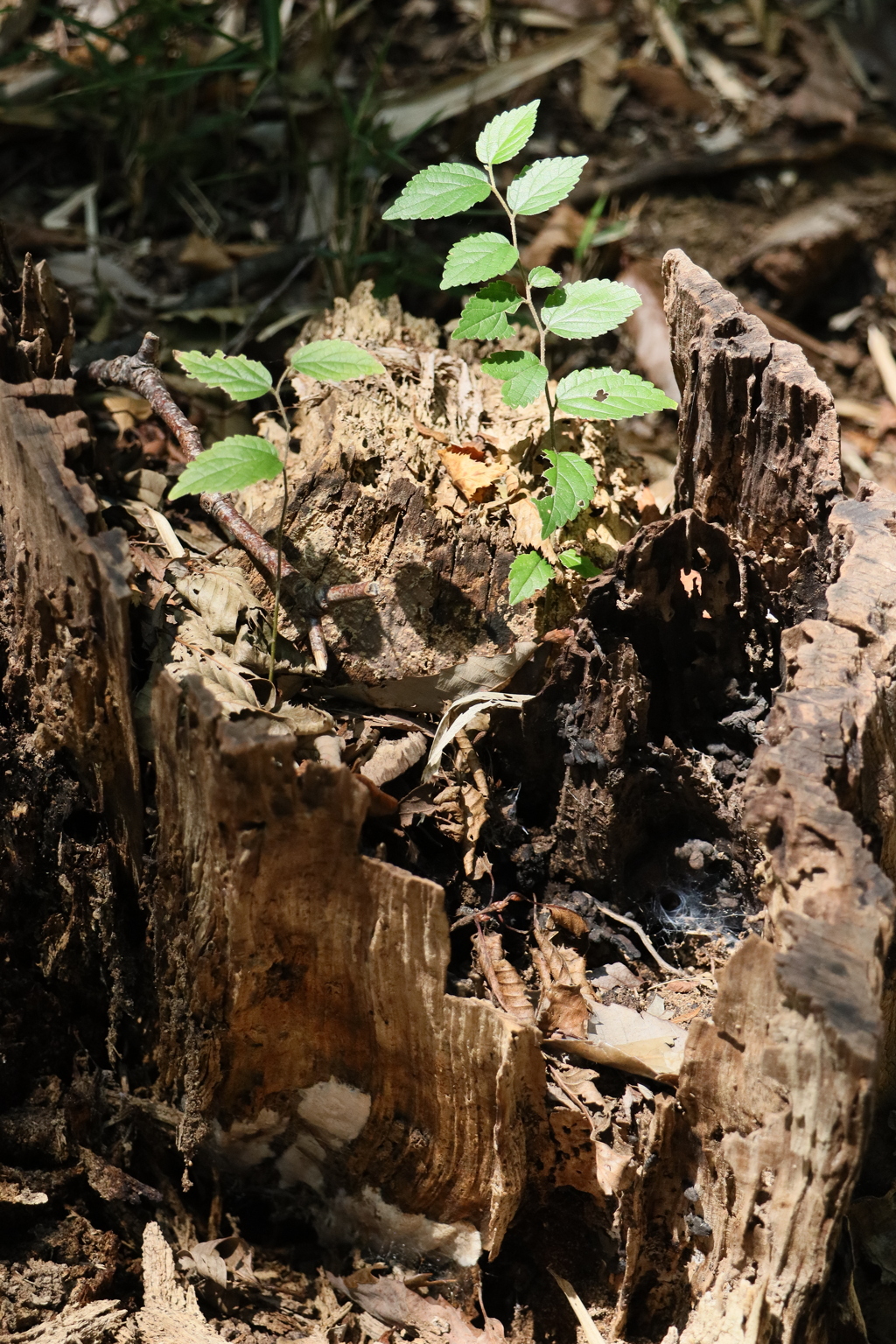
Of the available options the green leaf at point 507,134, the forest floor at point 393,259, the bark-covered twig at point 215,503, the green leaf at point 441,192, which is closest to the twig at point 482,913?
the forest floor at point 393,259

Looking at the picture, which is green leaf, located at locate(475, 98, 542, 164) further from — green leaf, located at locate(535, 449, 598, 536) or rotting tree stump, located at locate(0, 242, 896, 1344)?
green leaf, located at locate(535, 449, 598, 536)

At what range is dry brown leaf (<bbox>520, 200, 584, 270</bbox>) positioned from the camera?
4156mm

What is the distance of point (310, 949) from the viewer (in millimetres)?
2021

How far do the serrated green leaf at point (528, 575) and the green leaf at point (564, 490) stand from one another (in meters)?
0.06

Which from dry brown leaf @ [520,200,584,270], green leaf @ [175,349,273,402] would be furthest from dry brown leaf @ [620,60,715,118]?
green leaf @ [175,349,273,402]

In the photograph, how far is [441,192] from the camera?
90.4 inches

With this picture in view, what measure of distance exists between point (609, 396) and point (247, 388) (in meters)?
0.76

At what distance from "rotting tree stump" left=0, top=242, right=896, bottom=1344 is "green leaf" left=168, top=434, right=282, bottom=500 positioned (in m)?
0.18

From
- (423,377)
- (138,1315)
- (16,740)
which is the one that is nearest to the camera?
(138,1315)

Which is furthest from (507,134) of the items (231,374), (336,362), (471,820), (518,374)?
(471,820)

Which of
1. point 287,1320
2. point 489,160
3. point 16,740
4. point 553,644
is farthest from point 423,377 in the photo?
point 287,1320

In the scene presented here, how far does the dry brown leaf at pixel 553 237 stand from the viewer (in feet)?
13.6

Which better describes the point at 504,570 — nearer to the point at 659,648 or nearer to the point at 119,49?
the point at 659,648

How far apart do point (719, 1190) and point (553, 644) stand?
1.12 m
